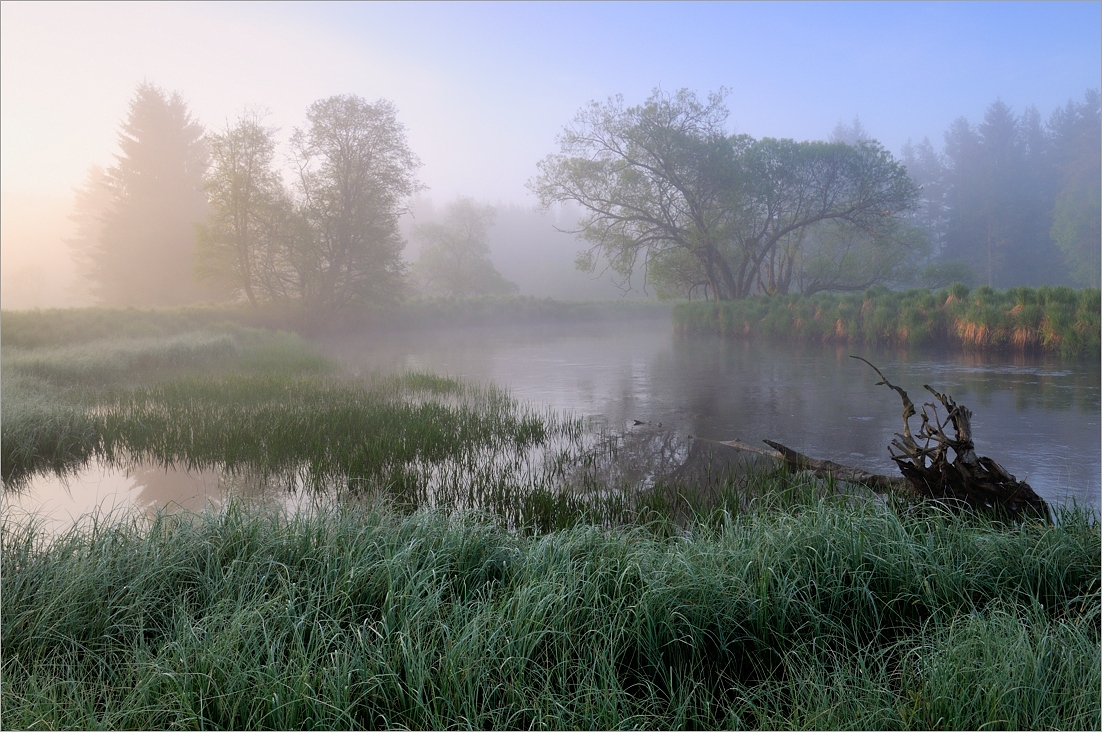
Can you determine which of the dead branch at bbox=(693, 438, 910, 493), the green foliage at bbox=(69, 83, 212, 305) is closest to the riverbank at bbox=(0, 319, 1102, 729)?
the dead branch at bbox=(693, 438, 910, 493)

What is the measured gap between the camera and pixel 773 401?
8.86 meters

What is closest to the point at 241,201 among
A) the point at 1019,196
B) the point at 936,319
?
the point at 936,319

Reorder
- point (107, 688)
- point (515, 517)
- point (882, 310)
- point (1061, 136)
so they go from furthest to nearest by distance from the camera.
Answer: point (1061, 136) → point (882, 310) → point (515, 517) → point (107, 688)

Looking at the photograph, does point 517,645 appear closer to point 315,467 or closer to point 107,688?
point 107,688

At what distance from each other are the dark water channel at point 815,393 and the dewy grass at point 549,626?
1.89m

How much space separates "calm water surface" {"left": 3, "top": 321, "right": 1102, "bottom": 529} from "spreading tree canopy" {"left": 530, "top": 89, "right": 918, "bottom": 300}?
6.30m

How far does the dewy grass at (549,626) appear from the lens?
6.07 feet

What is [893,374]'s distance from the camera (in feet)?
35.1

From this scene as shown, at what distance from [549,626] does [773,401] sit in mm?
7369

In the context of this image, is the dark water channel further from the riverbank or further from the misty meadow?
the riverbank

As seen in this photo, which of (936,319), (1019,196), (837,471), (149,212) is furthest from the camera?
(1019,196)

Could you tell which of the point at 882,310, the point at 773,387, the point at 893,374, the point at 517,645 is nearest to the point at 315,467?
the point at 517,645

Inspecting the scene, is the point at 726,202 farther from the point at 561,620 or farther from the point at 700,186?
the point at 561,620

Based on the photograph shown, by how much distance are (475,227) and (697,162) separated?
23.8m
